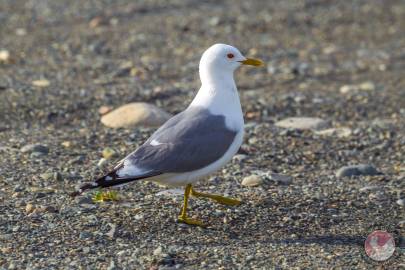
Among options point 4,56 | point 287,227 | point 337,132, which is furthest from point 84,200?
point 4,56

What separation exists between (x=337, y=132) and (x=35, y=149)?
2.96 metres

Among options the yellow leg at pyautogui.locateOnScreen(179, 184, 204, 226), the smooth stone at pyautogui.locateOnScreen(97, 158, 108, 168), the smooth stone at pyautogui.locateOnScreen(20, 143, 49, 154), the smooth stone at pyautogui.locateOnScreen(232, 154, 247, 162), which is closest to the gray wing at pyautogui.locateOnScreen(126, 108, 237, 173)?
the yellow leg at pyautogui.locateOnScreen(179, 184, 204, 226)

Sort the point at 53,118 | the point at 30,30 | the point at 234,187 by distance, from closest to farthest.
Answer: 1. the point at 234,187
2. the point at 53,118
3. the point at 30,30

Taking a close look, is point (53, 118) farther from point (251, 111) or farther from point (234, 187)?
point (234, 187)

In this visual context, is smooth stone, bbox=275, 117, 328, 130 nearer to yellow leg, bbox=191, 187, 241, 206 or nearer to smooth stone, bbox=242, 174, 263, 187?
smooth stone, bbox=242, 174, 263, 187

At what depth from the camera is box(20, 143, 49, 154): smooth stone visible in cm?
775

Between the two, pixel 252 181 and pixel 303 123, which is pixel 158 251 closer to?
pixel 252 181

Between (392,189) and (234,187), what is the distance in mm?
1239

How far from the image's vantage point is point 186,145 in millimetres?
5957

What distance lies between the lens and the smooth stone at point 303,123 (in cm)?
898

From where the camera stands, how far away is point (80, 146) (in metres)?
8.13

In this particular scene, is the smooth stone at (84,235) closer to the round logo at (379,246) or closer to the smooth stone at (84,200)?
the smooth stone at (84,200)

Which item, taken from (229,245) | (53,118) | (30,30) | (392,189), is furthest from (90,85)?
(229,245)

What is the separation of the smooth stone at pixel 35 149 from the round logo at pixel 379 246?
313cm
